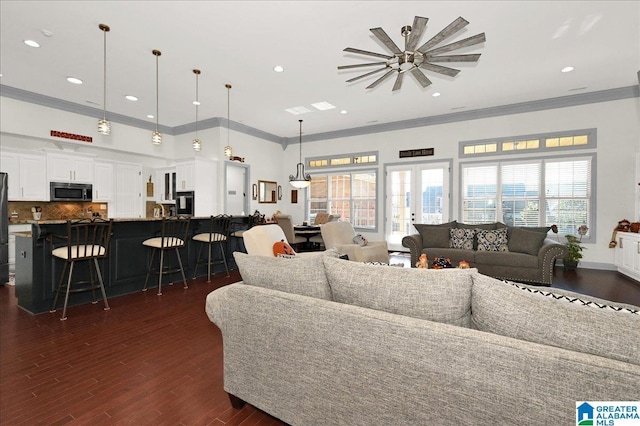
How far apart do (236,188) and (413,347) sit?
7525 mm

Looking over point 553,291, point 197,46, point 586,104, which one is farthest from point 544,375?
point 586,104

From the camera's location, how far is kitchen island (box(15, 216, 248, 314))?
3.41 metres

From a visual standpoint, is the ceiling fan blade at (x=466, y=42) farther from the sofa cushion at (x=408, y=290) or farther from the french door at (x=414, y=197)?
the french door at (x=414, y=197)

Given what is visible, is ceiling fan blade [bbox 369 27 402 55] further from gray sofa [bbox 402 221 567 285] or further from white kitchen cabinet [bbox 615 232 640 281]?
white kitchen cabinet [bbox 615 232 640 281]

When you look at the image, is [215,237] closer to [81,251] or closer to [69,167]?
[81,251]

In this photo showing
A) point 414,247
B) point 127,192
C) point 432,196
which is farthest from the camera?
point 432,196

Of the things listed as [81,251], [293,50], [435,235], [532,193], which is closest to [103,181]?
[81,251]

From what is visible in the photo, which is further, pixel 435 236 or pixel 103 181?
pixel 103 181

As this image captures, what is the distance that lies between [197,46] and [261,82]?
138cm

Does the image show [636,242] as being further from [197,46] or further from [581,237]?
[197,46]

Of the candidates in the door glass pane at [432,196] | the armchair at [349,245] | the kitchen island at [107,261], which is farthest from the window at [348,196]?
Result: the kitchen island at [107,261]

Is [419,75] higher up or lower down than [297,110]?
lower down

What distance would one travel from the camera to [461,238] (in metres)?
5.47

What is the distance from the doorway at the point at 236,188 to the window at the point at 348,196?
2.13 meters
